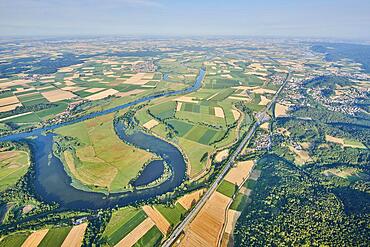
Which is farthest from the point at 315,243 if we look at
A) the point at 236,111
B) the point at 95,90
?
the point at 95,90

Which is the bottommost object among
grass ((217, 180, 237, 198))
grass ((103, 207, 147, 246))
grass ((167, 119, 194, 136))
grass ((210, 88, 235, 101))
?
grass ((210, 88, 235, 101))

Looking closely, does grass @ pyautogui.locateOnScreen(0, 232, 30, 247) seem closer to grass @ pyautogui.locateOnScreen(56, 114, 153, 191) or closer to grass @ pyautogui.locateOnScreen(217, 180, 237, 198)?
grass @ pyautogui.locateOnScreen(56, 114, 153, 191)

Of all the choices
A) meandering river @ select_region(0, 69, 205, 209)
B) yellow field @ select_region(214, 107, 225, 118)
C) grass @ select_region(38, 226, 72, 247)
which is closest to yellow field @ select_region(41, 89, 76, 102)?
meandering river @ select_region(0, 69, 205, 209)

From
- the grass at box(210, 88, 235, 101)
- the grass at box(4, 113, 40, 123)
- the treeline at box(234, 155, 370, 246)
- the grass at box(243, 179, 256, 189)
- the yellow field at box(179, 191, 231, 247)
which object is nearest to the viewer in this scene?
the treeline at box(234, 155, 370, 246)

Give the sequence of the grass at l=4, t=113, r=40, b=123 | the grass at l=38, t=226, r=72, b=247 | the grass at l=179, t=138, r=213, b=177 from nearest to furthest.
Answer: the grass at l=38, t=226, r=72, b=247 → the grass at l=179, t=138, r=213, b=177 → the grass at l=4, t=113, r=40, b=123

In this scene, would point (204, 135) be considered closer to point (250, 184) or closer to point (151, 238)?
point (250, 184)

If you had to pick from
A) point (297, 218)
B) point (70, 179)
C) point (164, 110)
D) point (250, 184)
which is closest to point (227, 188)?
point (250, 184)

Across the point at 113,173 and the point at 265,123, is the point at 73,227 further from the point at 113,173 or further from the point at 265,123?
the point at 265,123
